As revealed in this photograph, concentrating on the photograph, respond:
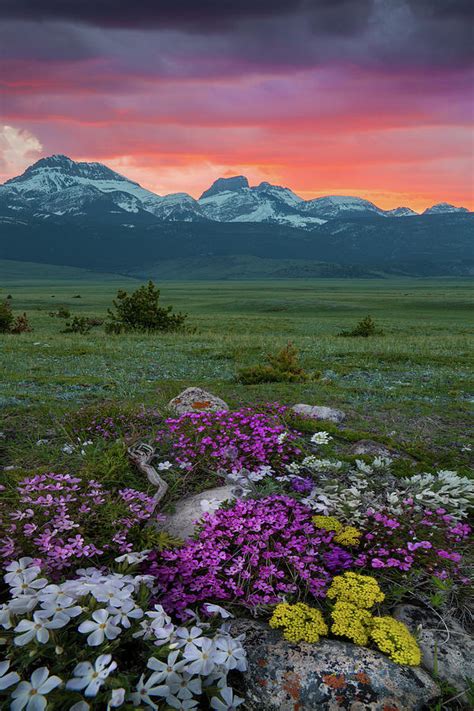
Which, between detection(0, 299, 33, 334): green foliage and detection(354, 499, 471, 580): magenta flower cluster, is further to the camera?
detection(0, 299, 33, 334): green foliage

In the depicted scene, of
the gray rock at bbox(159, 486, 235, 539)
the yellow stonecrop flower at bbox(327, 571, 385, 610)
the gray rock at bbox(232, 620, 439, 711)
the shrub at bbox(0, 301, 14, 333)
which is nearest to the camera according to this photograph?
the gray rock at bbox(232, 620, 439, 711)

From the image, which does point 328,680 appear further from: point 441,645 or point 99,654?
point 99,654

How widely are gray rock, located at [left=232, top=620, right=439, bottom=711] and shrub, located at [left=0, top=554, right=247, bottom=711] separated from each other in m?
0.38

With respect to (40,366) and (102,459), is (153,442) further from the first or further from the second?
(40,366)

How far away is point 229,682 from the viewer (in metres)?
3.37

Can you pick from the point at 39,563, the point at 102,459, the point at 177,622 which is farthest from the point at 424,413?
the point at 39,563

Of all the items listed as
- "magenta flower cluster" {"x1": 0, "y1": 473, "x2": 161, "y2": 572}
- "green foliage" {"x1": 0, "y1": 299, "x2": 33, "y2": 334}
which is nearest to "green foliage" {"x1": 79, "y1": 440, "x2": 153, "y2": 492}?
"magenta flower cluster" {"x1": 0, "y1": 473, "x2": 161, "y2": 572}

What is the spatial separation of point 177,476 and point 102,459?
0.92 m

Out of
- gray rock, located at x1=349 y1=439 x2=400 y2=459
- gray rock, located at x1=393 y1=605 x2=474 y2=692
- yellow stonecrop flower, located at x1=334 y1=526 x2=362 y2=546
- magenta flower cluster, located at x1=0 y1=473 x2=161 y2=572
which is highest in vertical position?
magenta flower cluster, located at x1=0 y1=473 x2=161 y2=572

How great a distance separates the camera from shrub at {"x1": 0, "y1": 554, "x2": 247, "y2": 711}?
2.50m

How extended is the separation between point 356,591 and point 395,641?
0.47 m

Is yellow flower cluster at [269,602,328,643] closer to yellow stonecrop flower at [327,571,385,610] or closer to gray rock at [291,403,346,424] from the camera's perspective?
yellow stonecrop flower at [327,571,385,610]

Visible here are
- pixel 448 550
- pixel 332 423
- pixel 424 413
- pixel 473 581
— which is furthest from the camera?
pixel 424 413

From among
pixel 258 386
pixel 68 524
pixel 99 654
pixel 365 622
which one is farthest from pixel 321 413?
pixel 99 654
